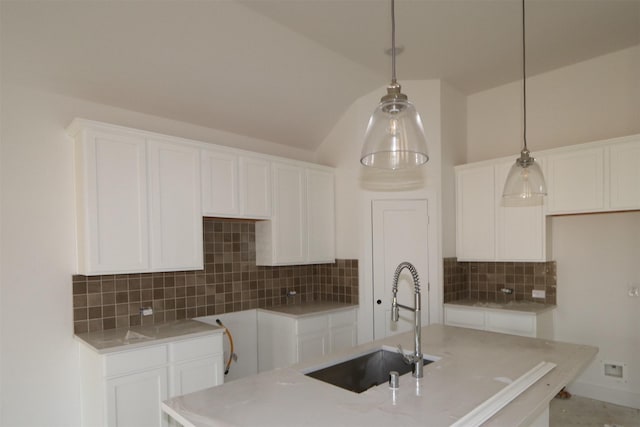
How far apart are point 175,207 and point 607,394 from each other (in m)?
4.22

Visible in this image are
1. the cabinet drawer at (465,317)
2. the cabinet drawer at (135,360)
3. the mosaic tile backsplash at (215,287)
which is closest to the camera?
the cabinet drawer at (135,360)

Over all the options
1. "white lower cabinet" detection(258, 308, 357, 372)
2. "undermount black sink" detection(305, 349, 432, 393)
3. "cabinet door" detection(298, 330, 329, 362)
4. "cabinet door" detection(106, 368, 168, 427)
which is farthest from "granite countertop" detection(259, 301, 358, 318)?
"undermount black sink" detection(305, 349, 432, 393)

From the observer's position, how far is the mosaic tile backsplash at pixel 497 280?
3989mm

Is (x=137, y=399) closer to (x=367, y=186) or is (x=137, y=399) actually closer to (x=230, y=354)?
(x=230, y=354)

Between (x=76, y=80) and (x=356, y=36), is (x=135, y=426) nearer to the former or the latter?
(x=76, y=80)

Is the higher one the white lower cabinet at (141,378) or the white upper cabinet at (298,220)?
the white upper cabinet at (298,220)

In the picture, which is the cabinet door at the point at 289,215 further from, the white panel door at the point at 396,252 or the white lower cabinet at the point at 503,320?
the white lower cabinet at the point at 503,320

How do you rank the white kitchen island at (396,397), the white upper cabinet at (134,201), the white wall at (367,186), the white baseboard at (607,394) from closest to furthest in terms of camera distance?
1. the white kitchen island at (396,397)
2. the white upper cabinet at (134,201)
3. the white baseboard at (607,394)
4. the white wall at (367,186)

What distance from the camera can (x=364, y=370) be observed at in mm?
2291

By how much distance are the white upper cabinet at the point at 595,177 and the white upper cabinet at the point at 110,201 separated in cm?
356

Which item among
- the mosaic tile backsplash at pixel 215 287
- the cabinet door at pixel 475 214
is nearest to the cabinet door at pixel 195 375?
the mosaic tile backsplash at pixel 215 287

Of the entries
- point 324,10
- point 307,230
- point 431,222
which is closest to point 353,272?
point 307,230

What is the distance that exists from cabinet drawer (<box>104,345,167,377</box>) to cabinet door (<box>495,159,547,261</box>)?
3.22 metres

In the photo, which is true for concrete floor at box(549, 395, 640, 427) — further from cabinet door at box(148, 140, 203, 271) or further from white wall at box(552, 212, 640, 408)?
cabinet door at box(148, 140, 203, 271)
